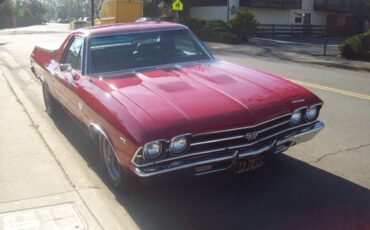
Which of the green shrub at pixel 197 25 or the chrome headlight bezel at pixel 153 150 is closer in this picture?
the chrome headlight bezel at pixel 153 150

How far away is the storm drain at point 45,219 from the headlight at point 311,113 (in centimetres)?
235

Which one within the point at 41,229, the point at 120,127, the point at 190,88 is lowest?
the point at 41,229

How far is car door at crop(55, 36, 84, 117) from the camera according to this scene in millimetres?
5250

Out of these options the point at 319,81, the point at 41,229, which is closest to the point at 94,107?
the point at 41,229

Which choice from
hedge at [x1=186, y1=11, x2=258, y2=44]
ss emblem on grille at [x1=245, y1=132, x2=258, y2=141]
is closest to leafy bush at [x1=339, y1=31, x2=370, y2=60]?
hedge at [x1=186, y1=11, x2=258, y2=44]

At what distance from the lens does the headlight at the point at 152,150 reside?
11.9 feet

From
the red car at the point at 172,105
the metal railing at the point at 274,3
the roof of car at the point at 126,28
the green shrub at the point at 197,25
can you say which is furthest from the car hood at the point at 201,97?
the metal railing at the point at 274,3

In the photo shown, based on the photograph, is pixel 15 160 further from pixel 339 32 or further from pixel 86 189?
pixel 339 32

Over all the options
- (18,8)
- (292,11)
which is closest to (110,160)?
(292,11)

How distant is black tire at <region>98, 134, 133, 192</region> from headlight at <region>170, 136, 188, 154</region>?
65 cm

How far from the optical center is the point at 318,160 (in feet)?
17.1

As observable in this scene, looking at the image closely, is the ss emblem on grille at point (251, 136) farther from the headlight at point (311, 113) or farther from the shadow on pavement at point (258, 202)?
the headlight at point (311, 113)

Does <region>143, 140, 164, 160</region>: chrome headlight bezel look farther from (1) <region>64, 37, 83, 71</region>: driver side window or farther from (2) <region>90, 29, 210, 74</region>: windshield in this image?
(1) <region>64, 37, 83, 71</region>: driver side window

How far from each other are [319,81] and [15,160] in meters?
8.02
